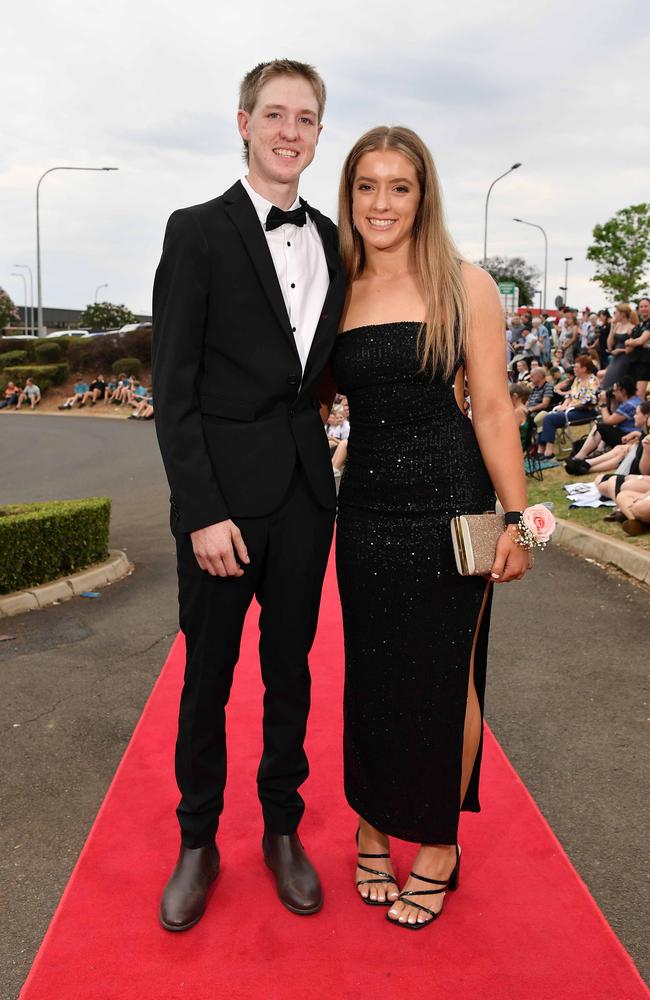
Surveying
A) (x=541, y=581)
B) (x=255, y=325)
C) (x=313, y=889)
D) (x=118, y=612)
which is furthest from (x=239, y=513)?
(x=541, y=581)

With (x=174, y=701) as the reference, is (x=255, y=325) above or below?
above

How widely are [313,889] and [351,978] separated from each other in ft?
1.18

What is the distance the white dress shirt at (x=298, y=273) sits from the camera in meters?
2.57

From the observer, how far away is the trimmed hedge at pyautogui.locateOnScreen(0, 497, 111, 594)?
6402 millimetres

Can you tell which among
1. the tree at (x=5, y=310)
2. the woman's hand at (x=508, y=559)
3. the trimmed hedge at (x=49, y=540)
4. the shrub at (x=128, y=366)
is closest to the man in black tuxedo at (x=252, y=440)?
the woman's hand at (x=508, y=559)

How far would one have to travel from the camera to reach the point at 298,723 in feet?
9.24

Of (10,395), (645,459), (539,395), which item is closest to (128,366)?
(10,395)

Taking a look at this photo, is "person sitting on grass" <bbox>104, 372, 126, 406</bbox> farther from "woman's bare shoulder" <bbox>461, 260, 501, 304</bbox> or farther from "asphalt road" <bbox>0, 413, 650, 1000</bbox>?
"woman's bare shoulder" <bbox>461, 260, 501, 304</bbox>

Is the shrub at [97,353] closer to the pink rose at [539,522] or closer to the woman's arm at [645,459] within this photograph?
the woman's arm at [645,459]

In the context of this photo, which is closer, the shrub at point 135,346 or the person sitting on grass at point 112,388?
the person sitting on grass at point 112,388

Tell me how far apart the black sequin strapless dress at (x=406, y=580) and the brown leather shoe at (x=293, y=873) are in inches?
9.8

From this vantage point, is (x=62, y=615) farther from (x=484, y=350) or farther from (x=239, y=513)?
(x=484, y=350)

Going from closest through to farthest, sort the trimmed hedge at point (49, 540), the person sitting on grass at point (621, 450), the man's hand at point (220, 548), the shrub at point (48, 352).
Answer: the man's hand at point (220, 548)
the trimmed hedge at point (49, 540)
the person sitting on grass at point (621, 450)
the shrub at point (48, 352)

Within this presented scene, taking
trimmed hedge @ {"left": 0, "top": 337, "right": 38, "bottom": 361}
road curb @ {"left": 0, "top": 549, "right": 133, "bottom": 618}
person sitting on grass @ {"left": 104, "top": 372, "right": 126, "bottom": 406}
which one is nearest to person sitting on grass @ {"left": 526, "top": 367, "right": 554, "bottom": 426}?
road curb @ {"left": 0, "top": 549, "right": 133, "bottom": 618}
